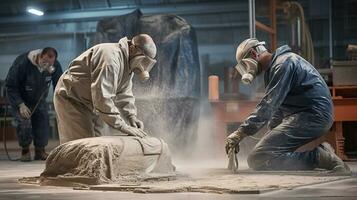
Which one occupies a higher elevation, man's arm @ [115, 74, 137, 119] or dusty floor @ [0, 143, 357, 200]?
man's arm @ [115, 74, 137, 119]

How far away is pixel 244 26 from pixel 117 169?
27.8 ft

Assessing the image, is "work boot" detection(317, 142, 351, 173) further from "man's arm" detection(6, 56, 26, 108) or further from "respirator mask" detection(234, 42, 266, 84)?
"man's arm" detection(6, 56, 26, 108)

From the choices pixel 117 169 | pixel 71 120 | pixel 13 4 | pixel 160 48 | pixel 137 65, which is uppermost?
pixel 13 4

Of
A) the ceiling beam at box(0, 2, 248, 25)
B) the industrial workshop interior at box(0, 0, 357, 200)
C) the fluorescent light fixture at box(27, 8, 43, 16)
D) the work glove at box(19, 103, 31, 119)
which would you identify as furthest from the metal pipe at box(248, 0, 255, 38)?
the fluorescent light fixture at box(27, 8, 43, 16)

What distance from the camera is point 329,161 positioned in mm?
4668

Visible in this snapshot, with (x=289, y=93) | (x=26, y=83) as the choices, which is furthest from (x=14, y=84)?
(x=289, y=93)

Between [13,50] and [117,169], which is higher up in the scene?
[13,50]

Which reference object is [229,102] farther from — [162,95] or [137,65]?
[137,65]

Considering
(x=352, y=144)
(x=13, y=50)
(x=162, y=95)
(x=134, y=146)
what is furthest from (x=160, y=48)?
(x=13, y=50)

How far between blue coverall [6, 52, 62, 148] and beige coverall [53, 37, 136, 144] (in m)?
2.34

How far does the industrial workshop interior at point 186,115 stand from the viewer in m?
3.87

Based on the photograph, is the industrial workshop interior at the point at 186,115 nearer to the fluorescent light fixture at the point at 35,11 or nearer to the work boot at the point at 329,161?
the work boot at the point at 329,161

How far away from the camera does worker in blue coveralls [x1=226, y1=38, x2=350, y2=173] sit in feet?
15.3

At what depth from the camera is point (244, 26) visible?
12023mm
